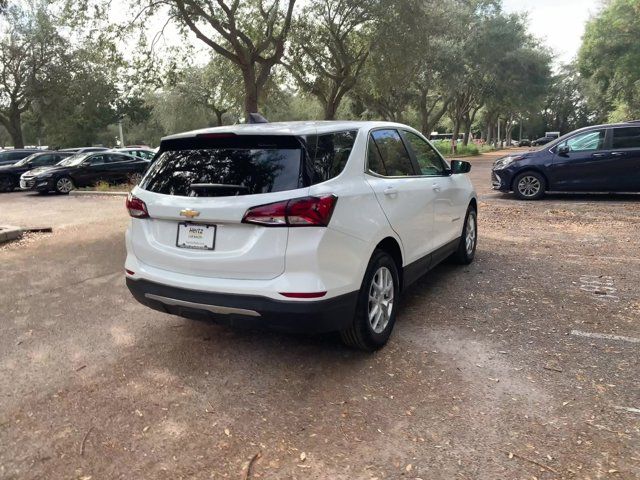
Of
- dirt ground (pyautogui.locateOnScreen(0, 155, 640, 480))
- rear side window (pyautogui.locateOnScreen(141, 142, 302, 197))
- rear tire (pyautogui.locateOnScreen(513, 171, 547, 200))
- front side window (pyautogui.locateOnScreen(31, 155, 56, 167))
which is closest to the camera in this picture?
dirt ground (pyautogui.locateOnScreen(0, 155, 640, 480))

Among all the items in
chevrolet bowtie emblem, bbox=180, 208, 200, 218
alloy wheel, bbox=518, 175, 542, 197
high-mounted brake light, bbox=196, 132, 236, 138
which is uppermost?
high-mounted brake light, bbox=196, 132, 236, 138

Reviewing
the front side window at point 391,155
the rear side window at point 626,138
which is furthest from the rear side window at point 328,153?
the rear side window at point 626,138

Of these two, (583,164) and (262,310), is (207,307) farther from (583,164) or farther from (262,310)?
(583,164)

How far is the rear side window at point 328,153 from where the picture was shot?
3.27 metres

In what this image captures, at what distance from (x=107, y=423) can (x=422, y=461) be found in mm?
1792

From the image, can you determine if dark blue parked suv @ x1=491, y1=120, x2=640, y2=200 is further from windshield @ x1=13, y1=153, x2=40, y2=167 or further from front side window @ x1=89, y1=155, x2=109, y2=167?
windshield @ x1=13, y1=153, x2=40, y2=167

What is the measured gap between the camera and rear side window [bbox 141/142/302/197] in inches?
126

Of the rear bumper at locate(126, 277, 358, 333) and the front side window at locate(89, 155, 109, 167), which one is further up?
the front side window at locate(89, 155, 109, 167)

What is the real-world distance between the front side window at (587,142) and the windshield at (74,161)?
1511 cm

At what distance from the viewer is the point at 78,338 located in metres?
4.22

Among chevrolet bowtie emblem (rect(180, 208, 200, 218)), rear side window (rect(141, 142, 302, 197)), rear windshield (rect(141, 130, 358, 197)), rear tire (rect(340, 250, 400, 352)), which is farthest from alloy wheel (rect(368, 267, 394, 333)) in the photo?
chevrolet bowtie emblem (rect(180, 208, 200, 218))

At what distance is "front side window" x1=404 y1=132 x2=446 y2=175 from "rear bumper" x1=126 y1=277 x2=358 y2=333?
1.99m

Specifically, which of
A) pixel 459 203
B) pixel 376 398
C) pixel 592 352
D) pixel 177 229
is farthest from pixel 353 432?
pixel 459 203

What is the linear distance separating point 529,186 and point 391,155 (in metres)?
8.66
